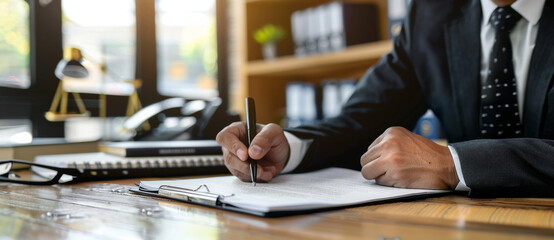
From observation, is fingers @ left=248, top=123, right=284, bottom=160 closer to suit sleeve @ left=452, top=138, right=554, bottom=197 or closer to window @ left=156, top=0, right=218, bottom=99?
suit sleeve @ left=452, top=138, right=554, bottom=197

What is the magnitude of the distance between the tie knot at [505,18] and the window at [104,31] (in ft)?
5.44

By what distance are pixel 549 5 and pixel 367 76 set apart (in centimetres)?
49

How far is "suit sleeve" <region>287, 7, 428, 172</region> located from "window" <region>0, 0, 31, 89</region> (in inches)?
56.7

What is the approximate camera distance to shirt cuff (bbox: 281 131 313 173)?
3.39ft

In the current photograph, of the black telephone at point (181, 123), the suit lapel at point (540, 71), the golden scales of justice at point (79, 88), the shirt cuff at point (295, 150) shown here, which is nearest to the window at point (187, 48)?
the golden scales of justice at point (79, 88)

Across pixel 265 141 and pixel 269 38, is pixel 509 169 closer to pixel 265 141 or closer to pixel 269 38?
pixel 265 141

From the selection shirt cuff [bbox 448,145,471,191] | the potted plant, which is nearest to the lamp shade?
shirt cuff [bbox 448,145,471,191]

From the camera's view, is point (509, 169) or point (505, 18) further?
point (505, 18)

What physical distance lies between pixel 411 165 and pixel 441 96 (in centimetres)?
60

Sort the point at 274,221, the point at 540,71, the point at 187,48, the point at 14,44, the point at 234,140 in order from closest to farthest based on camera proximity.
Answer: the point at 274,221
the point at 234,140
the point at 540,71
the point at 14,44
the point at 187,48

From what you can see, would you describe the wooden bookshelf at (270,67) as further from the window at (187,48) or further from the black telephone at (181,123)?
the black telephone at (181,123)

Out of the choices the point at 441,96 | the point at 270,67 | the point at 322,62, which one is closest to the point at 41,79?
the point at 270,67

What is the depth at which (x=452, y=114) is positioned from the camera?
1.30 meters

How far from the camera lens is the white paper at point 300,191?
0.58 meters
